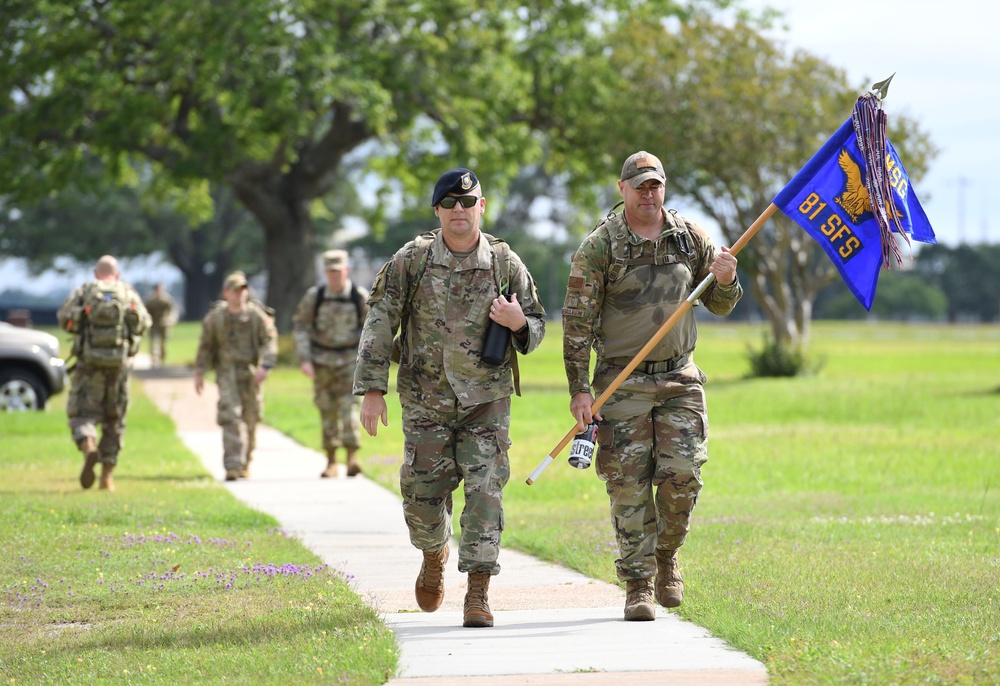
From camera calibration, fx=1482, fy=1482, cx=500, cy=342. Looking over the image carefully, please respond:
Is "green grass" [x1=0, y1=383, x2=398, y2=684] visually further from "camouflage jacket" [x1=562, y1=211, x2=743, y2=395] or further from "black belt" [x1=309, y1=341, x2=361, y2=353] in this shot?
"black belt" [x1=309, y1=341, x2=361, y2=353]

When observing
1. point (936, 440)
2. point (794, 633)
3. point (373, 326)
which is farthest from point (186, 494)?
point (936, 440)

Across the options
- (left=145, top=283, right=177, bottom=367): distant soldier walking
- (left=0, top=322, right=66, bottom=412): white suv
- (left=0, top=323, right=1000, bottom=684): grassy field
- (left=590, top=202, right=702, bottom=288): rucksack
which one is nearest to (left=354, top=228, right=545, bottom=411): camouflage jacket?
(left=590, top=202, right=702, bottom=288): rucksack

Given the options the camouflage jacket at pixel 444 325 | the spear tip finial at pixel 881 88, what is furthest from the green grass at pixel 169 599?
the spear tip finial at pixel 881 88

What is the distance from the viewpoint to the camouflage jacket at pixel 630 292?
7.19 meters

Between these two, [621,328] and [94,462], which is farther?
[94,462]

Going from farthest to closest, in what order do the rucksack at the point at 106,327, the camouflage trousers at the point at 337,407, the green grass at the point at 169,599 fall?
the camouflage trousers at the point at 337,407, the rucksack at the point at 106,327, the green grass at the point at 169,599

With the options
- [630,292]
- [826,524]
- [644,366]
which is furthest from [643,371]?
[826,524]

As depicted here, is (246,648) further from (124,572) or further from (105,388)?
(105,388)

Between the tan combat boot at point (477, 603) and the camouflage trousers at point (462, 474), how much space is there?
4 cm

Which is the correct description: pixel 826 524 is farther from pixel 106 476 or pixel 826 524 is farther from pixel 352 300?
pixel 106 476

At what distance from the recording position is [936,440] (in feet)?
60.0

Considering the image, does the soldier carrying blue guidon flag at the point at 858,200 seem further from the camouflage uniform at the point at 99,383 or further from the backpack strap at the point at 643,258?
the camouflage uniform at the point at 99,383

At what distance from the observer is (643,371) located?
23.9ft

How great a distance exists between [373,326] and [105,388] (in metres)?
7.00
